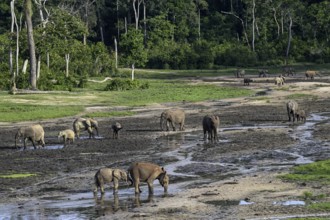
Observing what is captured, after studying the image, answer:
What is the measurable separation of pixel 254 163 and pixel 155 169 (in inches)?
242

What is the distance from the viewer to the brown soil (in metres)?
18.1

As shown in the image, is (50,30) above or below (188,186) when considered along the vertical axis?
above

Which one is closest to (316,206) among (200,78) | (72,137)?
(72,137)

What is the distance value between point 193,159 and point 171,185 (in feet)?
17.3

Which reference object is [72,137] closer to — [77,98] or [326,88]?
[77,98]

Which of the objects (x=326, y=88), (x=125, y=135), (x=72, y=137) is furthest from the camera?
(x=326, y=88)

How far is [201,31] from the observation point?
111125 millimetres

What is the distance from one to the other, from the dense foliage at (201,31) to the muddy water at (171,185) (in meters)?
44.5

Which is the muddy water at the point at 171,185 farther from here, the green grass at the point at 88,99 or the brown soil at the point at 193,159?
the green grass at the point at 88,99

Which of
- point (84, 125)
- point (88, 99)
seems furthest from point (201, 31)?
point (84, 125)

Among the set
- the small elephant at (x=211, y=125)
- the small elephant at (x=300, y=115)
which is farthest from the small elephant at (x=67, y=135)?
the small elephant at (x=300, y=115)

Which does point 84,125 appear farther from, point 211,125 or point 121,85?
point 121,85

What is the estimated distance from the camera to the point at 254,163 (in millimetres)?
25344

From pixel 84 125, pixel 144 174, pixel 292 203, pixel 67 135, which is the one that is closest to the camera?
pixel 292 203
